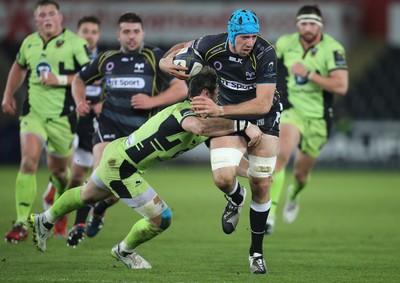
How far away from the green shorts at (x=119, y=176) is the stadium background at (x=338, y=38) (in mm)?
17188

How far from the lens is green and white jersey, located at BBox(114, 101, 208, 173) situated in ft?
27.0

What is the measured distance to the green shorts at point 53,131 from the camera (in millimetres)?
11320

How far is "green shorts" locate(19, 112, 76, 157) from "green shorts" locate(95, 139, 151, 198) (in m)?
2.98

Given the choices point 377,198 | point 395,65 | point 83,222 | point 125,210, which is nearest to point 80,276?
point 83,222

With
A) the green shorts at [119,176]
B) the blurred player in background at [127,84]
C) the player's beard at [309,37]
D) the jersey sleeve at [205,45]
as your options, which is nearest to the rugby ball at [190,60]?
the jersey sleeve at [205,45]

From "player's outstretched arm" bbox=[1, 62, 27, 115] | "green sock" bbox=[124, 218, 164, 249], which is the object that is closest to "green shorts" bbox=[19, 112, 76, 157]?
"player's outstretched arm" bbox=[1, 62, 27, 115]

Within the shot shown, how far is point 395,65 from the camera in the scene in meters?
Result: 28.8

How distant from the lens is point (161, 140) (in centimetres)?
828

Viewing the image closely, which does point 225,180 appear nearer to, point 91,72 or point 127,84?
point 127,84

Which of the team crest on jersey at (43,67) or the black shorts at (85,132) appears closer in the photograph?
the team crest on jersey at (43,67)

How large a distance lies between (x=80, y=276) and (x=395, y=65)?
72.4 ft

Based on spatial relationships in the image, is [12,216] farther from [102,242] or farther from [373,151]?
[373,151]

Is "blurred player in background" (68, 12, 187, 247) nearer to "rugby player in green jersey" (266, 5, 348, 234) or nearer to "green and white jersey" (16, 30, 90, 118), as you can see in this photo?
"green and white jersey" (16, 30, 90, 118)

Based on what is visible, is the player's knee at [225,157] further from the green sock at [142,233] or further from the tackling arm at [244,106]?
the green sock at [142,233]
